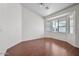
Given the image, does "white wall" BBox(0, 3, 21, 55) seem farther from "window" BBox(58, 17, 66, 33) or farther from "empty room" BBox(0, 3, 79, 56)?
"window" BBox(58, 17, 66, 33)

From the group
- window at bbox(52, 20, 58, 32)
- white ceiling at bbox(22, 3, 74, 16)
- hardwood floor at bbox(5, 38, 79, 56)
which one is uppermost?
white ceiling at bbox(22, 3, 74, 16)

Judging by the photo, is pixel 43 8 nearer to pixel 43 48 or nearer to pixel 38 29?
pixel 38 29

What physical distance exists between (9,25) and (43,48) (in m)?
0.56

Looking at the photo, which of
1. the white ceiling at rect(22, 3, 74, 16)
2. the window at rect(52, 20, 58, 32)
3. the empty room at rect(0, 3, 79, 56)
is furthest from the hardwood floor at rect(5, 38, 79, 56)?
the white ceiling at rect(22, 3, 74, 16)

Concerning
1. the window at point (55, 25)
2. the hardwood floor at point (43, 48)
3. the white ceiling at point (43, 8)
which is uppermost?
the white ceiling at point (43, 8)

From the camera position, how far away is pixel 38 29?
186 cm

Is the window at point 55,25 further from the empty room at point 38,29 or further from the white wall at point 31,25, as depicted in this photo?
the white wall at point 31,25

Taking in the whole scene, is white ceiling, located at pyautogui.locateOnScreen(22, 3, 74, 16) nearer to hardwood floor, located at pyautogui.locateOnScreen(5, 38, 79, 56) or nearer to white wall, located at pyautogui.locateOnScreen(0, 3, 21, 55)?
white wall, located at pyautogui.locateOnScreen(0, 3, 21, 55)

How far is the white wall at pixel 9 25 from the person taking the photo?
1820 mm

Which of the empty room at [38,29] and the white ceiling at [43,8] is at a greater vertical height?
the white ceiling at [43,8]

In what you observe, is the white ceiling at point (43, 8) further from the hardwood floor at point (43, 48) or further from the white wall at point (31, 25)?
the hardwood floor at point (43, 48)

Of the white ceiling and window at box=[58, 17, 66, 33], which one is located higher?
the white ceiling

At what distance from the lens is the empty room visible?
71.7 inches

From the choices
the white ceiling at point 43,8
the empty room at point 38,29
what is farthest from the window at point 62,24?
the white ceiling at point 43,8
